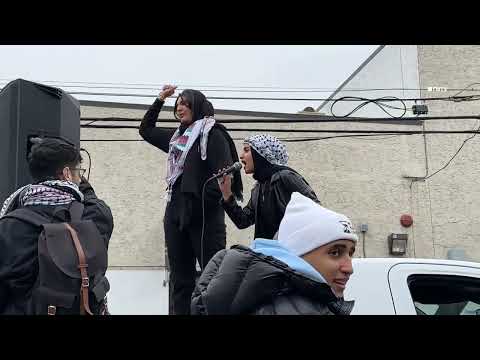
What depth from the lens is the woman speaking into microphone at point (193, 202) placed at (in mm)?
3984

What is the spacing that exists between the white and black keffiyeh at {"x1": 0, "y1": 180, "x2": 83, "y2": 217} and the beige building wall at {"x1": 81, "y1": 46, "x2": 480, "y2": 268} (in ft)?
38.9

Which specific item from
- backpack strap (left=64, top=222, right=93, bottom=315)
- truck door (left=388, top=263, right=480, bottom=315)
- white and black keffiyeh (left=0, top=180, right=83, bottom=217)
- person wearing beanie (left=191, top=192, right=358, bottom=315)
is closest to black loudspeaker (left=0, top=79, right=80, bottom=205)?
white and black keffiyeh (left=0, top=180, right=83, bottom=217)

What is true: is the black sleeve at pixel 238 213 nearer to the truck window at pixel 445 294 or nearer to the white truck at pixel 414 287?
the white truck at pixel 414 287

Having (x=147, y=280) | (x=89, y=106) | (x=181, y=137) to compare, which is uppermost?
(x=89, y=106)

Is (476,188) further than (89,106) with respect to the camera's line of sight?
Yes

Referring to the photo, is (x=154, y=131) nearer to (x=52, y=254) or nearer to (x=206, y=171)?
(x=206, y=171)

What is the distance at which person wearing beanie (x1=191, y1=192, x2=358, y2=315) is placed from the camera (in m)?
2.26

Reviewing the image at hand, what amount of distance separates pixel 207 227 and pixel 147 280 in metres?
11.1

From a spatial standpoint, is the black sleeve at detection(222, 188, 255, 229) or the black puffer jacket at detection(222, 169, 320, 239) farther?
the black sleeve at detection(222, 188, 255, 229)

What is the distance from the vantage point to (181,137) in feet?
13.8

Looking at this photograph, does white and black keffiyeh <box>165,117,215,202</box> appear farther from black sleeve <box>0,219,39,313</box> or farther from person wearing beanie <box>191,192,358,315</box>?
person wearing beanie <box>191,192,358,315</box>
